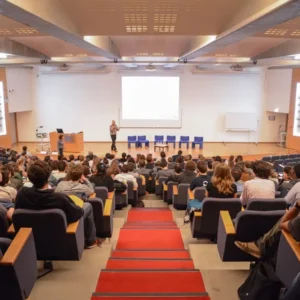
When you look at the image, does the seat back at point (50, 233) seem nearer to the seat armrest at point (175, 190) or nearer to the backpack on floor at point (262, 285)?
the backpack on floor at point (262, 285)

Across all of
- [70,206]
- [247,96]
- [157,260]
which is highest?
[247,96]

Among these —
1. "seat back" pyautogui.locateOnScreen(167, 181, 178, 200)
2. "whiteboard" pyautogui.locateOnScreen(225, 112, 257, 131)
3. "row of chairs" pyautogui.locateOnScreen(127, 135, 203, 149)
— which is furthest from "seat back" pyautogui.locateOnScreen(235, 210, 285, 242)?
"whiteboard" pyautogui.locateOnScreen(225, 112, 257, 131)

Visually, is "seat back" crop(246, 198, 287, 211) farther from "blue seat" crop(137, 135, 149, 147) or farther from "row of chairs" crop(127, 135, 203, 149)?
"blue seat" crop(137, 135, 149, 147)

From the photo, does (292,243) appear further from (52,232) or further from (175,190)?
(175,190)

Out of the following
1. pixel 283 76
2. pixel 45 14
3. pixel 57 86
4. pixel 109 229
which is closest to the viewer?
pixel 45 14

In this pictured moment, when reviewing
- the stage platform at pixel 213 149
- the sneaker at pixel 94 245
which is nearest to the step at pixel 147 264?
the sneaker at pixel 94 245

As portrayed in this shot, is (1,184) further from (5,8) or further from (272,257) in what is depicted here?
(272,257)

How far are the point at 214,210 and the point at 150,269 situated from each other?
1.06 meters

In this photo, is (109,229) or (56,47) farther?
(56,47)

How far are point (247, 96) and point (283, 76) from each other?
1.88 meters

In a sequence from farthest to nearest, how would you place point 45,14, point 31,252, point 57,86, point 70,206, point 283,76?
point 57,86
point 283,76
point 45,14
point 70,206
point 31,252

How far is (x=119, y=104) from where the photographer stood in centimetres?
1608

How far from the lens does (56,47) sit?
916 cm

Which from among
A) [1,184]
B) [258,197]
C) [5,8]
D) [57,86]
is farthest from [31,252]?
[57,86]
